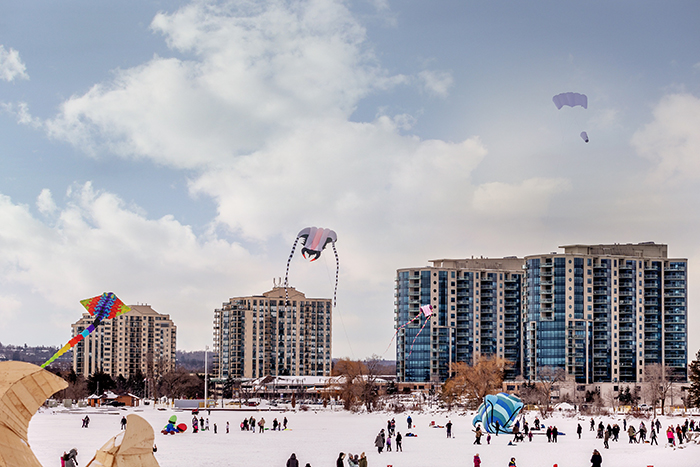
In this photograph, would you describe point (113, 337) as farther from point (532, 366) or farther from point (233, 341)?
point (532, 366)

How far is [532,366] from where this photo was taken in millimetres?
107750

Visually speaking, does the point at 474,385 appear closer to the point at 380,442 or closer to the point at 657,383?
the point at 657,383

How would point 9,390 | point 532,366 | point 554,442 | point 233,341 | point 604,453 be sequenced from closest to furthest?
point 9,390 < point 604,453 < point 554,442 < point 532,366 < point 233,341

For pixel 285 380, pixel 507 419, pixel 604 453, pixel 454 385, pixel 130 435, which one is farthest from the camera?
pixel 285 380

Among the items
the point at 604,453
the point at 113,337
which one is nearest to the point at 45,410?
the point at 604,453

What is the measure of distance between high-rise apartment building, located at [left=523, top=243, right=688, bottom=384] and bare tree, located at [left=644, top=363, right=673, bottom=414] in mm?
4445

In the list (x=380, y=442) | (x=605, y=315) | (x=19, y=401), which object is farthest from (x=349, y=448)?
(x=605, y=315)

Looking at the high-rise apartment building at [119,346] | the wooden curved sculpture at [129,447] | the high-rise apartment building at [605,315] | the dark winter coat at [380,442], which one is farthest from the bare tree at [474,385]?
the high-rise apartment building at [119,346]

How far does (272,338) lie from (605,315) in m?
64.9

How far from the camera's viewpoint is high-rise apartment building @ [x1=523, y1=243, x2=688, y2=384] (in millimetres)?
106875

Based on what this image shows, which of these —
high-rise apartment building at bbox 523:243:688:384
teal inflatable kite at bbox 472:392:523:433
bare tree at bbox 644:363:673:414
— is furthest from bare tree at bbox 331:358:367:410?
high-rise apartment building at bbox 523:243:688:384

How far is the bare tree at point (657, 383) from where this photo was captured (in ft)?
234

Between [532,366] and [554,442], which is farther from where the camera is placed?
[532,366]

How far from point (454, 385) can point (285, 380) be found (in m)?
51.0
